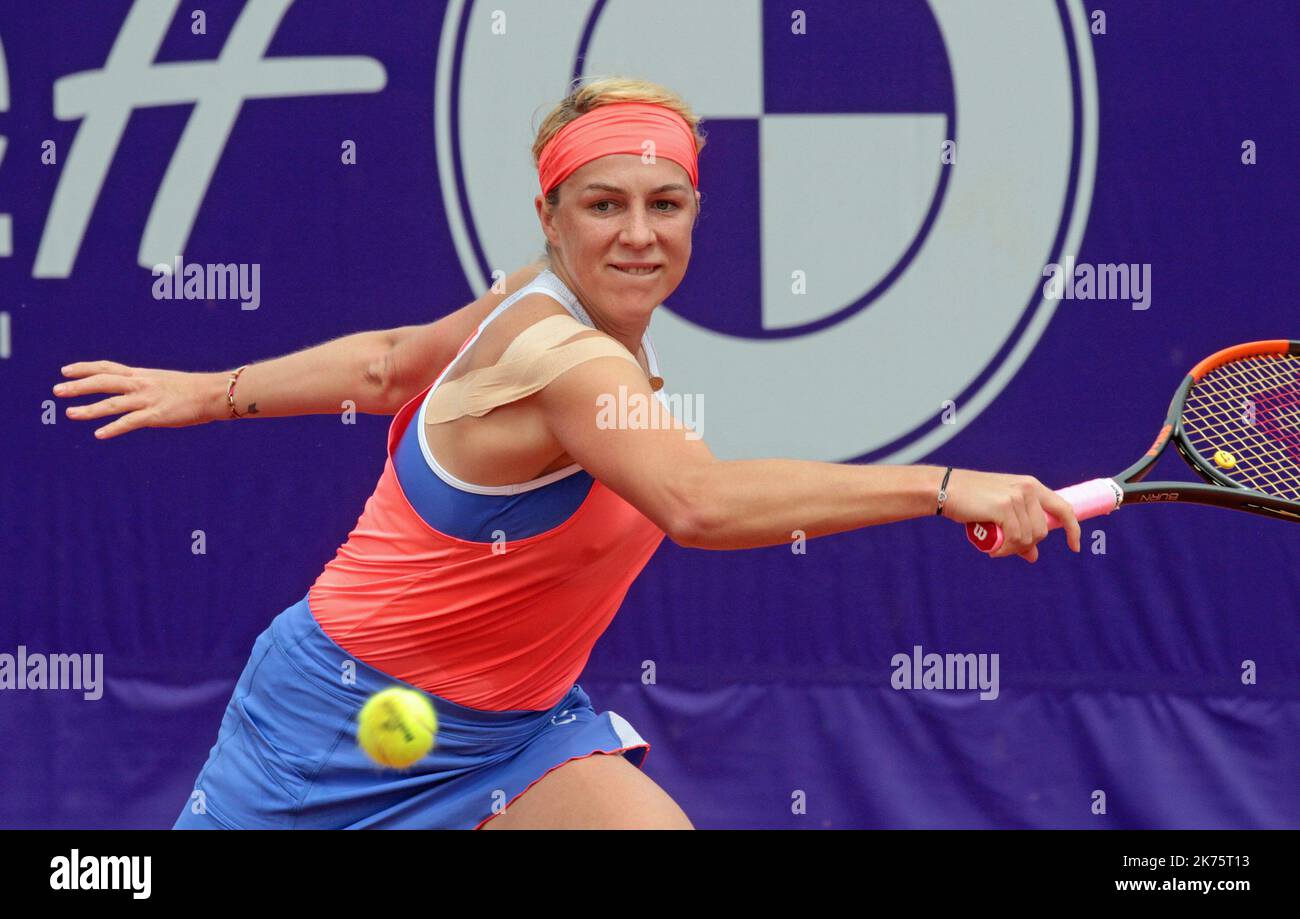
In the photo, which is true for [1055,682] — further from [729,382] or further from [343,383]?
[343,383]

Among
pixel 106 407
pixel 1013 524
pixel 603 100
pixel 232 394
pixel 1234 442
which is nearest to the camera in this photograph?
pixel 1013 524

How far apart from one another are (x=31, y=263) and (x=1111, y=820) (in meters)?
3.09

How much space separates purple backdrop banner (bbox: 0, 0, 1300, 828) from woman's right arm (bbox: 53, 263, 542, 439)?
1195 millimetres

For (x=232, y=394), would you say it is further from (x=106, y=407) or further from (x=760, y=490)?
(x=760, y=490)

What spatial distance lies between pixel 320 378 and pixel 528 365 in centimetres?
74

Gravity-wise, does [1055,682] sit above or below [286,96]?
below

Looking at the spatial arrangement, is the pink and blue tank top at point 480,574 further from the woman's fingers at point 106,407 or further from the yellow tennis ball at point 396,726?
the woman's fingers at point 106,407

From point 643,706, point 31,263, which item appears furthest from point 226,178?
point 643,706

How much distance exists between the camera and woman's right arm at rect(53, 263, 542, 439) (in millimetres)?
2824

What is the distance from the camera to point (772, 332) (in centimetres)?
417

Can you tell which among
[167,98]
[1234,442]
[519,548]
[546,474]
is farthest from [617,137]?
[167,98]

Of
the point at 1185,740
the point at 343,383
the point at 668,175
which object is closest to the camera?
the point at 668,175

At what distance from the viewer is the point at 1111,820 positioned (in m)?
4.10

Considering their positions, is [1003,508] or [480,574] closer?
[1003,508]
